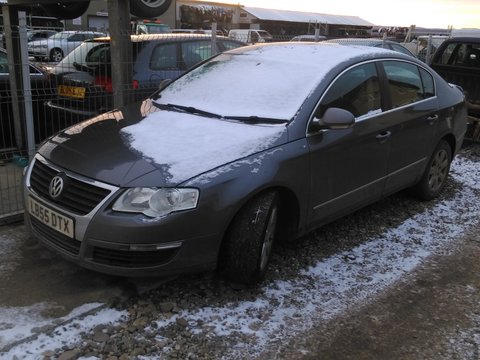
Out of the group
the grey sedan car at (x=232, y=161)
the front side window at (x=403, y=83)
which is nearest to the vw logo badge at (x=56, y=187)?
the grey sedan car at (x=232, y=161)

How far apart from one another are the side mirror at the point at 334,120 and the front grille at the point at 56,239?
5.88ft

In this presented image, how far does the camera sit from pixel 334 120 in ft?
11.8

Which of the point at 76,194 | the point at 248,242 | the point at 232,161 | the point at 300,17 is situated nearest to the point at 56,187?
the point at 76,194

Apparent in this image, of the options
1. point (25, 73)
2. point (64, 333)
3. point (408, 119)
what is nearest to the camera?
point (64, 333)

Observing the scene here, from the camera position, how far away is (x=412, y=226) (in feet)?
15.7

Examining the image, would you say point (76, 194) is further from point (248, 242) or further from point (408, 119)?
point (408, 119)

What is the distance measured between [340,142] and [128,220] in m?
1.72

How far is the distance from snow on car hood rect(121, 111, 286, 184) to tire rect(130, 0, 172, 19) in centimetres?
233

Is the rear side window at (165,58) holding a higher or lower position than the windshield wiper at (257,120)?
Result: higher

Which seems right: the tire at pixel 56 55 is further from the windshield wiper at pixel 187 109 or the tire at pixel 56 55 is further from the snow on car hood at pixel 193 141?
the snow on car hood at pixel 193 141

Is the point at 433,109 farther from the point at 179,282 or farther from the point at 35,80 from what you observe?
the point at 35,80

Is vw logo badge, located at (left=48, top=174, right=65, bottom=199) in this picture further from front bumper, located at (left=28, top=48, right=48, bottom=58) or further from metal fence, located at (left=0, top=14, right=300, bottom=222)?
front bumper, located at (left=28, top=48, right=48, bottom=58)

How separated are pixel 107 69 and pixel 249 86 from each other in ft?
8.53

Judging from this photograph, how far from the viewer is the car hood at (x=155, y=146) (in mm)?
3082
